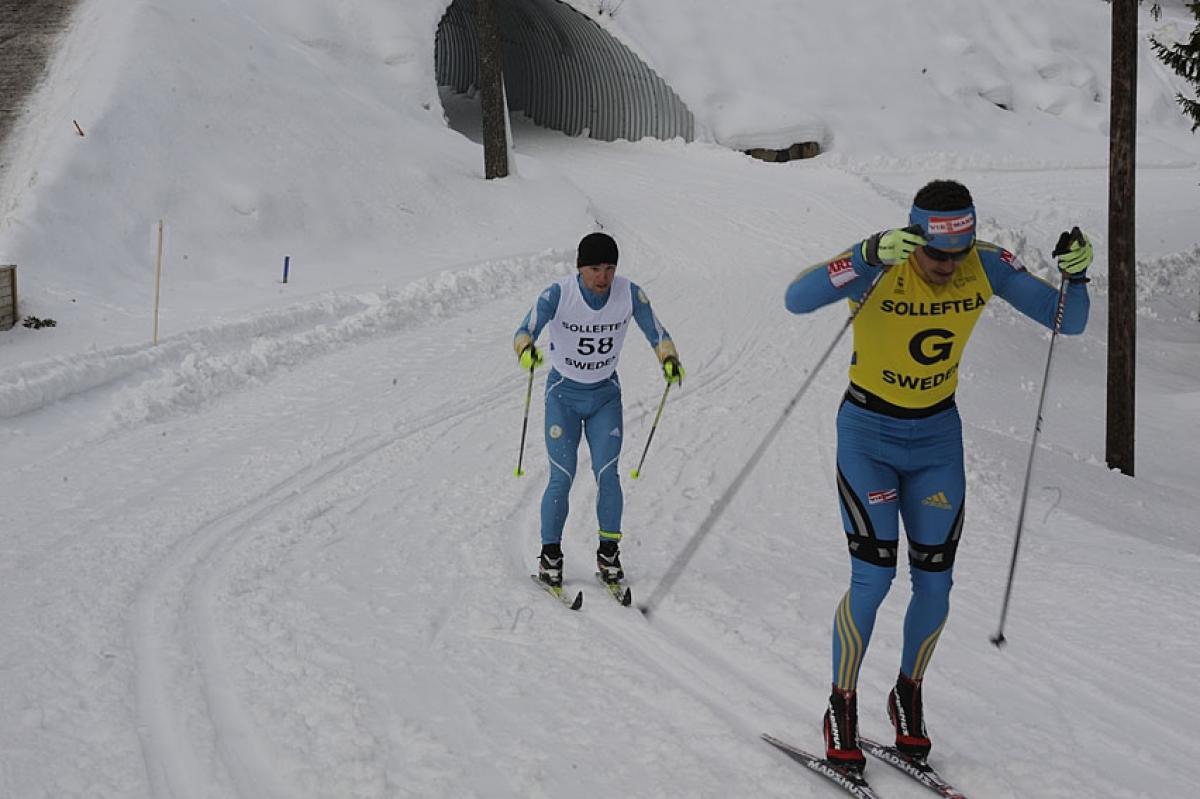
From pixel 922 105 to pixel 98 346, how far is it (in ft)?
84.2

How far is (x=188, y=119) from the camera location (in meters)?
17.7

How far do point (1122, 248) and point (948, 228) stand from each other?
907 cm

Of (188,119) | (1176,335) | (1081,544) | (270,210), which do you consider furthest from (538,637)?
(1176,335)

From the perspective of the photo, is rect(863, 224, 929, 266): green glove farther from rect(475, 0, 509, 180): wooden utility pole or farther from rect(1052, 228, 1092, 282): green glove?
rect(475, 0, 509, 180): wooden utility pole

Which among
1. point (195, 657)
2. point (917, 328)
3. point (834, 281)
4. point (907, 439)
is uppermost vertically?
point (834, 281)

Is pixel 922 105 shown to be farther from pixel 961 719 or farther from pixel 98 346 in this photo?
pixel 961 719

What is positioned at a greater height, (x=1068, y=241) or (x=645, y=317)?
(x=1068, y=241)

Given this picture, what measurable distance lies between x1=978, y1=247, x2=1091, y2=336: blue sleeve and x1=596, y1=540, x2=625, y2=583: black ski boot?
114 inches

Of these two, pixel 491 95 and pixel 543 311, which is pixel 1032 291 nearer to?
pixel 543 311

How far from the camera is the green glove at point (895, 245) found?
438cm

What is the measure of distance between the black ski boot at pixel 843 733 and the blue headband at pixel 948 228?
1.83 metres

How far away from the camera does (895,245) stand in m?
4.39

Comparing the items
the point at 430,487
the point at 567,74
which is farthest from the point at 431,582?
the point at 567,74

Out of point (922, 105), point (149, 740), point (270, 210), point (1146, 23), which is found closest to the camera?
point (149, 740)
